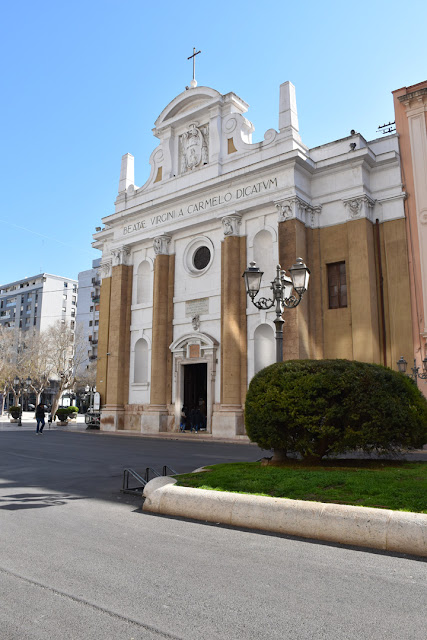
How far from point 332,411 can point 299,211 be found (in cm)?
1646

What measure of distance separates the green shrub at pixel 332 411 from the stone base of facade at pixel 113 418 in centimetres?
2052

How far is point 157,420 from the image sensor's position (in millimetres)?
25750

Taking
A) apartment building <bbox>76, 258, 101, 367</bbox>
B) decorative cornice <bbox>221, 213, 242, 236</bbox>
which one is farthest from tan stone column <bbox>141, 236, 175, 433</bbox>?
apartment building <bbox>76, 258, 101, 367</bbox>

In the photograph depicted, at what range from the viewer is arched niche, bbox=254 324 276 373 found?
23.4 metres

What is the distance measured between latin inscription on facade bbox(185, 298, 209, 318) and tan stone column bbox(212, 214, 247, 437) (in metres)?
1.68

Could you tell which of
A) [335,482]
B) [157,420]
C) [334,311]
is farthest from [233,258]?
[335,482]

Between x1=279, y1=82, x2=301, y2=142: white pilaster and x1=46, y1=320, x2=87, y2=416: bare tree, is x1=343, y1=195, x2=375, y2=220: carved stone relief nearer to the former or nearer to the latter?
x1=279, y1=82, x2=301, y2=142: white pilaster

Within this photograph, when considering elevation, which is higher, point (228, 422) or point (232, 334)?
point (232, 334)

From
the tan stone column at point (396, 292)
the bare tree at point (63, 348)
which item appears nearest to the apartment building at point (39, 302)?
the bare tree at point (63, 348)

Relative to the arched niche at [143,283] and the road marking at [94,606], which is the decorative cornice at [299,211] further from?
the road marking at [94,606]

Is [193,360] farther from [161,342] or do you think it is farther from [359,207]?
[359,207]

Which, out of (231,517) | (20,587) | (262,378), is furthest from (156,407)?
(20,587)

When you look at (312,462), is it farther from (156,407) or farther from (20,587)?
(156,407)

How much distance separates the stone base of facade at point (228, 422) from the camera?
73.0 ft
